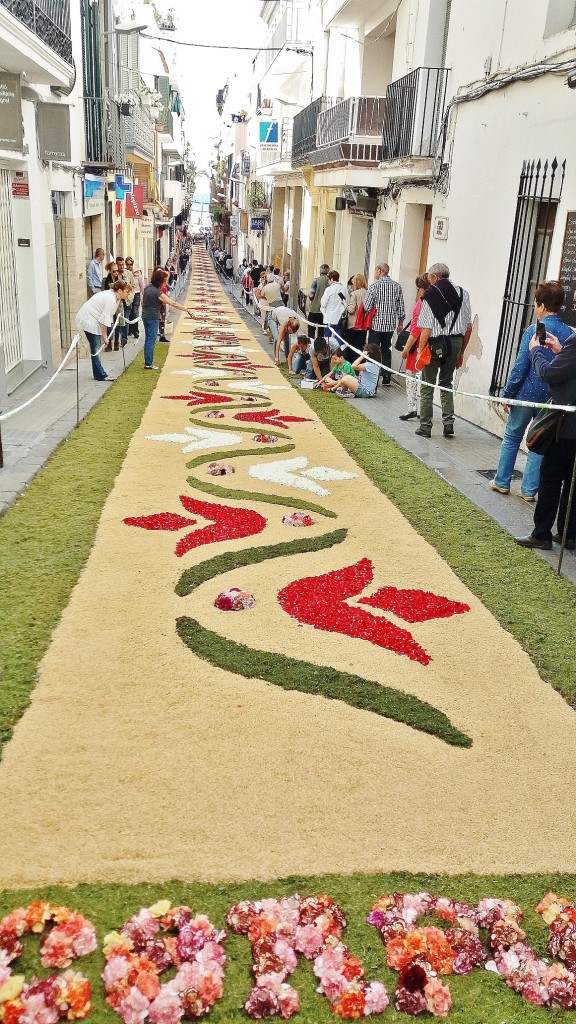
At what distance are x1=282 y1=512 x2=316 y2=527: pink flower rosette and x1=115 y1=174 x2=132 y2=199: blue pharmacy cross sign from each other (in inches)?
702

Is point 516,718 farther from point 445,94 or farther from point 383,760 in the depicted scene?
point 445,94

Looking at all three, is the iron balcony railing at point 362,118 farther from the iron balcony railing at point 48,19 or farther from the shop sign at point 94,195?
the iron balcony railing at point 48,19

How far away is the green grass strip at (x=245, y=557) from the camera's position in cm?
585

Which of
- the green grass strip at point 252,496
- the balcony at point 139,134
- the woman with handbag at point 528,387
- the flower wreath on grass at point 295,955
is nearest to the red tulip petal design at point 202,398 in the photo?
the green grass strip at point 252,496

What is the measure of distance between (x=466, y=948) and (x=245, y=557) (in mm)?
3764

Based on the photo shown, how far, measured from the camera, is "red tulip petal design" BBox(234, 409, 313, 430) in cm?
1116

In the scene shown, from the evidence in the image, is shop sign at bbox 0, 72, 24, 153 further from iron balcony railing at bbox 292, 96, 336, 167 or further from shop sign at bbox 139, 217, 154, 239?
shop sign at bbox 139, 217, 154, 239

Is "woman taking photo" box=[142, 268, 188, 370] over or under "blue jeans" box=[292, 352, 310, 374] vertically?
over

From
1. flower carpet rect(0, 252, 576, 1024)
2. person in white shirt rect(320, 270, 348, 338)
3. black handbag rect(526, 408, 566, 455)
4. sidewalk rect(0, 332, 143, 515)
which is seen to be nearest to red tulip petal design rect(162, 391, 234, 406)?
sidewalk rect(0, 332, 143, 515)

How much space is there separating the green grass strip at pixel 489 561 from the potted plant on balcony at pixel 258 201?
1373 inches

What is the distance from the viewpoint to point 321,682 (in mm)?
4598

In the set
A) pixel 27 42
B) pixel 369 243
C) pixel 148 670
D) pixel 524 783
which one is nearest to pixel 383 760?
pixel 524 783

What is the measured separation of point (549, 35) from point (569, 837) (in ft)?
31.8

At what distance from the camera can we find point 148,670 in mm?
4629
